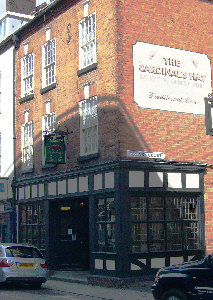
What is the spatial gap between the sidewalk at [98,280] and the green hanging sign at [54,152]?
4.15 meters

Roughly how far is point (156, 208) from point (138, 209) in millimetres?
722

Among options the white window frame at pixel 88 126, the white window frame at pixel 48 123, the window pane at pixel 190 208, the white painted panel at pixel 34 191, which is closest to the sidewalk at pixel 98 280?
the window pane at pixel 190 208

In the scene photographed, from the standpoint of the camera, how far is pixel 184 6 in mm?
19125

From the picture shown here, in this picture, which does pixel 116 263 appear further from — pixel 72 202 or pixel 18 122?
pixel 18 122

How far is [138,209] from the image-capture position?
17.1 meters

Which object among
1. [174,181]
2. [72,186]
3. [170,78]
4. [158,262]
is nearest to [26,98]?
[72,186]

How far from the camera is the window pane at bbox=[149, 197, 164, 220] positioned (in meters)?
17.4

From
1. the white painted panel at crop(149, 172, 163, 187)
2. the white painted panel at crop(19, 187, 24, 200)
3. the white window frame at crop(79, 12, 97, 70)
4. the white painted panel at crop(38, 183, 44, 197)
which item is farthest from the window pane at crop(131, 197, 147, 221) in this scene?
the white painted panel at crop(19, 187, 24, 200)

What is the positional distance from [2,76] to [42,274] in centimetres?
1216

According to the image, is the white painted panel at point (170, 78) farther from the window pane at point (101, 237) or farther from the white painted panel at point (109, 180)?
the window pane at point (101, 237)

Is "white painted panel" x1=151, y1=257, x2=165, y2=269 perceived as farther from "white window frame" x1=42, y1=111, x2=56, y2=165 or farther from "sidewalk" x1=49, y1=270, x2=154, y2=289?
"white window frame" x1=42, y1=111, x2=56, y2=165

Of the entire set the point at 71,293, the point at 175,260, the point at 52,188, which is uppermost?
the point at 52,188

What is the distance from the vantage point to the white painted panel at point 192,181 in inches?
715

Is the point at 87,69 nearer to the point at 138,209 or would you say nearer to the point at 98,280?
the point at 138,209
